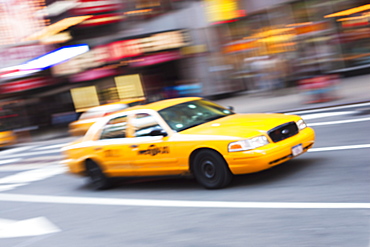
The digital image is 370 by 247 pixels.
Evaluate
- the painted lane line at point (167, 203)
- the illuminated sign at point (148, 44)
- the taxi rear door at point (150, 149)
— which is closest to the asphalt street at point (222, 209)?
the painted lane line at point (167, 203)

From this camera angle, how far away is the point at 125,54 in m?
29.7

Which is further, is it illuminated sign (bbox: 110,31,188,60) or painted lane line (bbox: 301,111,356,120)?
illuminated sign (bbox: 110,31,188,60)

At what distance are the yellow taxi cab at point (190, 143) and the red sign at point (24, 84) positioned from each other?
79.6ft

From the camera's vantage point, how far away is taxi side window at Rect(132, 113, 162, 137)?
25.9 feet

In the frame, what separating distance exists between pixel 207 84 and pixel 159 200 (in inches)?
764

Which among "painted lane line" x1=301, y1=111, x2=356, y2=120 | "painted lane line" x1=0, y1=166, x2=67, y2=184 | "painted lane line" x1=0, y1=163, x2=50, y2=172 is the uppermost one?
"painted lane line" x1=0, y1=166, x2=67, y2=184

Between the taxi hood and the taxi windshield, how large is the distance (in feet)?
0.63

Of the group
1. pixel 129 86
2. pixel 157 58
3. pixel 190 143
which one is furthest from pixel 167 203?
pixel 129 86

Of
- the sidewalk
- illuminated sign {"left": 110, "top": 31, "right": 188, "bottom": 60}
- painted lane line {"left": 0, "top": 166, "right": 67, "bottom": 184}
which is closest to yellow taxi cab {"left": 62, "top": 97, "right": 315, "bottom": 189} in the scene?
painted lane line {"left": 0, "top": 166, "right": 67, "bottom": 184}

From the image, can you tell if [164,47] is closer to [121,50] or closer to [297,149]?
[121,50]

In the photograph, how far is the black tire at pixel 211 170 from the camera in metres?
7.11

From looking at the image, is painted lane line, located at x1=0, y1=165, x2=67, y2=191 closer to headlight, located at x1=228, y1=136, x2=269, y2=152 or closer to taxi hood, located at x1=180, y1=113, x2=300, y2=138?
taxi hood, located at x1=180, y1=113, x2=300, y2=138

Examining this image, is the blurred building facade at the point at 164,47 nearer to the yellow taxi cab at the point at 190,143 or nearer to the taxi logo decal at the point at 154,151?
the yellow taxi cab at the point at 190,143

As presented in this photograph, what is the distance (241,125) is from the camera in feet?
24.2
